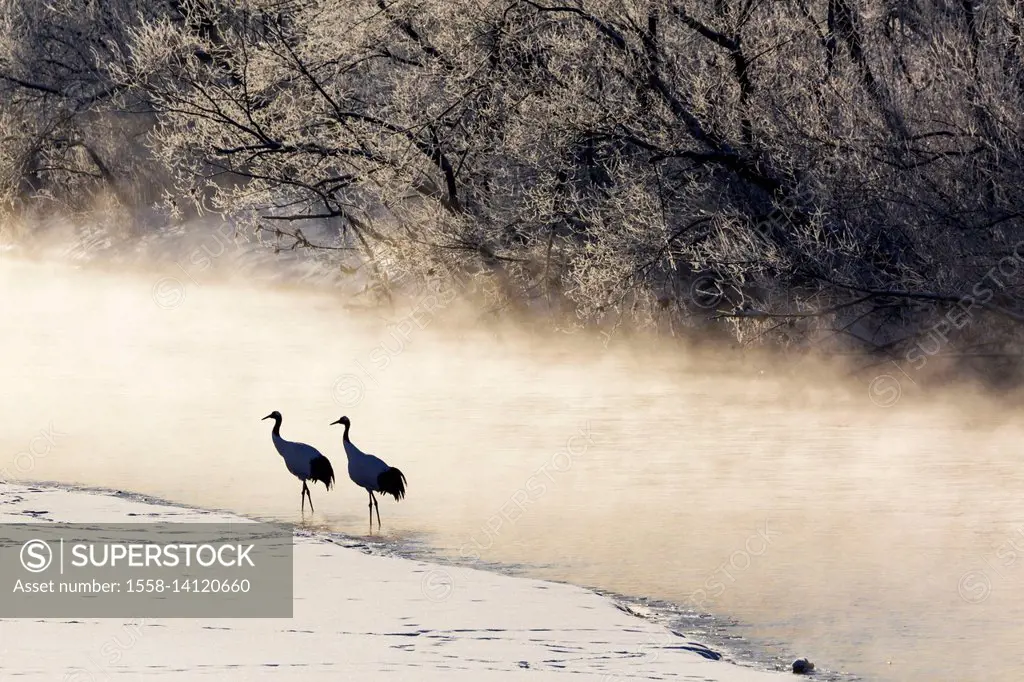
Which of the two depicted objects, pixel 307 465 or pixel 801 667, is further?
pixel 307 465

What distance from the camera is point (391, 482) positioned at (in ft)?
42.8

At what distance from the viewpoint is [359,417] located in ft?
60.2

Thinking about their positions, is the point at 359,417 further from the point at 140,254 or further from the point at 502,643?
the point at 140,254

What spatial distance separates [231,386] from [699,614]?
12.0m

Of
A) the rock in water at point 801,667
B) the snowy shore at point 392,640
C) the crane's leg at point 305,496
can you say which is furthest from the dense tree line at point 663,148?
the rock in water at point 801,667

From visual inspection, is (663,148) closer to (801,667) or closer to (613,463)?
(613,463)

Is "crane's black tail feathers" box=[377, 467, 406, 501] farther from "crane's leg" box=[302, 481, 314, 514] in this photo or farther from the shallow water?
"crane's leg" box=[302, 481, 314, 514]

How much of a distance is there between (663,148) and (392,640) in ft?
43.2

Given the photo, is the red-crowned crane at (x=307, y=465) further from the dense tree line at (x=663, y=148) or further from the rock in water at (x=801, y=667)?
the dense tree line at (x=663, y=148)

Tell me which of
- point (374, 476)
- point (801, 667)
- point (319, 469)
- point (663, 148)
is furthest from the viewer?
point (663, 148)

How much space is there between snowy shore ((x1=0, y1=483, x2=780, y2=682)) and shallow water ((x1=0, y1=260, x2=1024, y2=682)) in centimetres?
89

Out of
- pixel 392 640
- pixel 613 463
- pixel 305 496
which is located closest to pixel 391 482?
pixel 305 496

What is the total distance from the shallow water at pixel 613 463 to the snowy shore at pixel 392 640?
35.0 inches

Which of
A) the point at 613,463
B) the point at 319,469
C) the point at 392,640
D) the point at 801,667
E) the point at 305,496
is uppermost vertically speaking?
the point at 613,463
